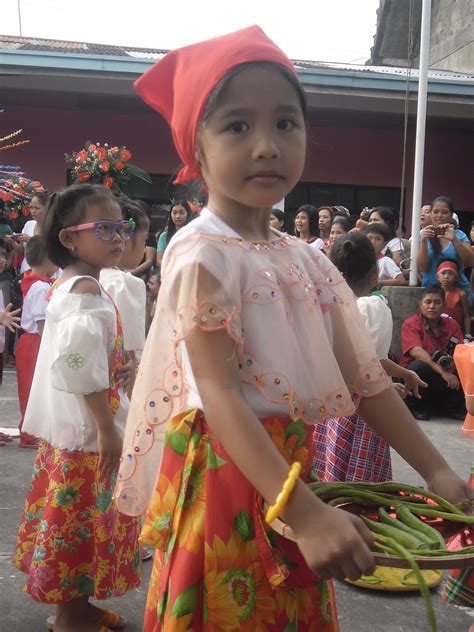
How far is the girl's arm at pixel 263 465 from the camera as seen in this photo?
48.4 inches

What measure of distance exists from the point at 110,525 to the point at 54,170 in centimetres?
980

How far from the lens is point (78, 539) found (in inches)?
103

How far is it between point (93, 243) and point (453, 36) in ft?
47.5

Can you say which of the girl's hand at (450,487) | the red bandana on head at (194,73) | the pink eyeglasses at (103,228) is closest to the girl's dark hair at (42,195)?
the pink eyeglasses at (103,228)

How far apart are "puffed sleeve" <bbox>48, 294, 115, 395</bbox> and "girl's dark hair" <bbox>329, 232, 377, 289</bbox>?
1.61m

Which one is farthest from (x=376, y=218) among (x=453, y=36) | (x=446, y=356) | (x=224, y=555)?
(x=453, y=36)

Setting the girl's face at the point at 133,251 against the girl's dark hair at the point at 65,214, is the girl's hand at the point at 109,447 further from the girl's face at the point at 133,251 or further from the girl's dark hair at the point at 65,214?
the girl's face at the point at 133,251

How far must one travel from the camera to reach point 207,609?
148 centimetres

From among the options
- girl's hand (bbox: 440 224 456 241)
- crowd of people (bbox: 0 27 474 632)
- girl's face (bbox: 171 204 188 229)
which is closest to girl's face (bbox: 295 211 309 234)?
girl's face (bbox: 171 204 188 229)

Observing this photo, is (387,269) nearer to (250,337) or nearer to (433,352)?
(433,352)

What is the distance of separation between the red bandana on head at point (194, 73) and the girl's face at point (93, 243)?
3.74ft

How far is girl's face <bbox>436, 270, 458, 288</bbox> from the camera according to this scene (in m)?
7.30

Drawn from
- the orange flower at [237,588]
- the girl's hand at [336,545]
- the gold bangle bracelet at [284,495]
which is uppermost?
the gold bangle bracelet at [284,495]

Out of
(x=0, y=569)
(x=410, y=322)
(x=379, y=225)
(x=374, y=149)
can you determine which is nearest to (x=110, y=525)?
(x=0, y=569)
